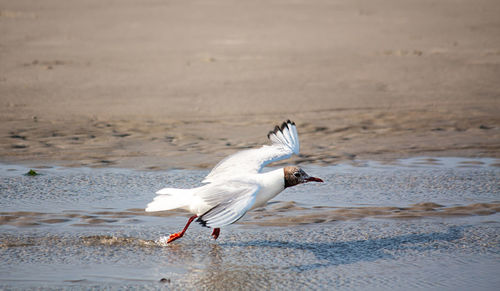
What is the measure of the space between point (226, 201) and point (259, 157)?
1.21m

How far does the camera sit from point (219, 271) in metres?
4.58

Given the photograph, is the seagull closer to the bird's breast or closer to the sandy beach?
the bird's breast

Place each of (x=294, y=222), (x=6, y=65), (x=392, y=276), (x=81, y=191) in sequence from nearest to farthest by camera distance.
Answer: (x=392, y=276) → (x=294, y=222) → (x=81, y=191) → (x=6, y=65)

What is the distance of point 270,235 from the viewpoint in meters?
5.32

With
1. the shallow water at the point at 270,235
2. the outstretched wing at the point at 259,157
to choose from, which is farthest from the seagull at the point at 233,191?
the shallow water at the point at 270,235

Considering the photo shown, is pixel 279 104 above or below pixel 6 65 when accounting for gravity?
below

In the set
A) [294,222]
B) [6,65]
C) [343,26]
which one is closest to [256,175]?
[294,222]

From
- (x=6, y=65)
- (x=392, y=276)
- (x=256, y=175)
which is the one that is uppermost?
(x=6, y=65)

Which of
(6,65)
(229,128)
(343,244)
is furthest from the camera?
(6,65)

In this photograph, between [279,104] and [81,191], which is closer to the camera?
[81,191]

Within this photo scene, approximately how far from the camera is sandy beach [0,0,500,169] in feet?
27.5

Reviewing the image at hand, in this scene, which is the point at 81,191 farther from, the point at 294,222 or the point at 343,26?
the point at 343,26

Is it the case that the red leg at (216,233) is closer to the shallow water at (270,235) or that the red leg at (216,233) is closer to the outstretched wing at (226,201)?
the shallow water at (270,235)

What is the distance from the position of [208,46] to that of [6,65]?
374 cm
